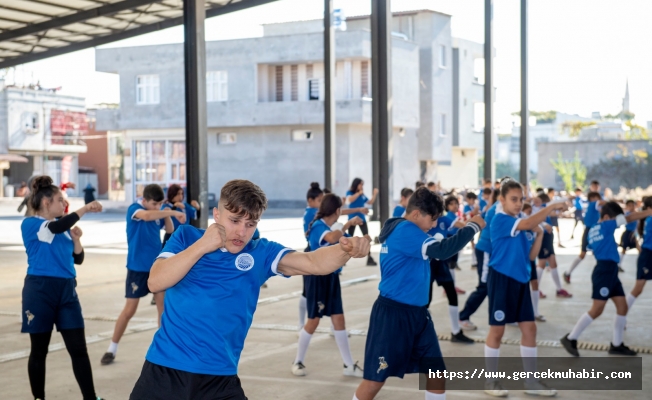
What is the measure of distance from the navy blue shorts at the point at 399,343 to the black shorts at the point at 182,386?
1756 millimetres

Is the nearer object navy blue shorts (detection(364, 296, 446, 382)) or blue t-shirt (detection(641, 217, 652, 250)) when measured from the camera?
navy blue shorts (detection(364, 296, 446, 382))

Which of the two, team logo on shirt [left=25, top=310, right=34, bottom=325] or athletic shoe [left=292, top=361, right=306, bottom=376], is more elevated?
team logo on shirt [left=25, top=310, right=34, bottom=325]

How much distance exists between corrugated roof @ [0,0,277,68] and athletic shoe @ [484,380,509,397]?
13.3 metres

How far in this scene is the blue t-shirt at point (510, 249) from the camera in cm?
637

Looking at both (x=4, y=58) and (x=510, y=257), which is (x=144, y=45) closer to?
(x=4, y=58)

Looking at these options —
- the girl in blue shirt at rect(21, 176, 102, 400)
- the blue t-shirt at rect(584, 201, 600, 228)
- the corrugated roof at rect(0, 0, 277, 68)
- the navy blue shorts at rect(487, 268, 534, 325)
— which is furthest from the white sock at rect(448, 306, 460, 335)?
the corrugated roof at rect(0, 0, 277, 68)

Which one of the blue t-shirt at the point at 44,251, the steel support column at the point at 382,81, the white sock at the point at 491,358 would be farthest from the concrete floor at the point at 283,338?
the steel support column at the point at 382,81

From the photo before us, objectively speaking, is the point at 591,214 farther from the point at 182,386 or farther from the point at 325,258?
the point at 182,386

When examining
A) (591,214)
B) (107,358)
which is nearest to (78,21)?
(591,214)

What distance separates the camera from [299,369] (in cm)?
708

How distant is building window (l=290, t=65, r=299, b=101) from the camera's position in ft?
140

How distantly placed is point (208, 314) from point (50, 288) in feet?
9.12

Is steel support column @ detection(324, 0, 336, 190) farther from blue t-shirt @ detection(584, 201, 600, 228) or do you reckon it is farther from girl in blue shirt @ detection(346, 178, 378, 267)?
blue t-shirt @ detection(584, 201, 600, 228)

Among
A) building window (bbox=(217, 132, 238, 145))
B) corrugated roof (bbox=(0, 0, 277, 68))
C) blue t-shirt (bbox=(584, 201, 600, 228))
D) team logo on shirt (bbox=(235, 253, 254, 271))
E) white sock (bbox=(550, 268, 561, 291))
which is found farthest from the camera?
building window (bbox=(217, 132, 238, 145))
